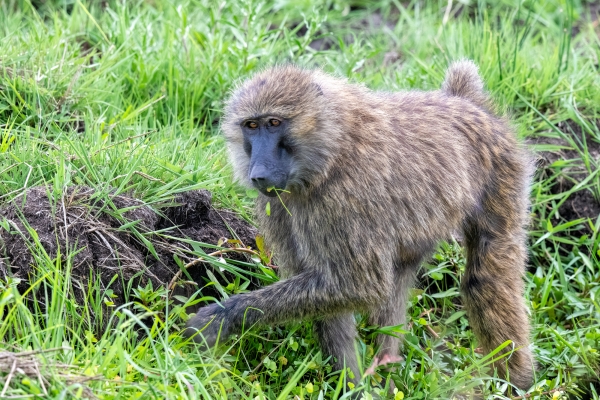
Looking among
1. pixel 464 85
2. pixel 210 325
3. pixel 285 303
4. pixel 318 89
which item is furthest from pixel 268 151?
pixel 464 85

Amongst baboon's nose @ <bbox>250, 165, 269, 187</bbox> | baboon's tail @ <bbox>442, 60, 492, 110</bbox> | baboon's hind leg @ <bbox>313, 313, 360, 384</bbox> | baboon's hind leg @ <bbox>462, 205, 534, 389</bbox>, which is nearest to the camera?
baboon's nose @ <bbox>250, 165, 269, 187</bbox>

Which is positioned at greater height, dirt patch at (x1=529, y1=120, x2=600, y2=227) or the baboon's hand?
the baboon's hand

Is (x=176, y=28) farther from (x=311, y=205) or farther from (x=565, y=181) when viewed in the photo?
(x=565, y=181)

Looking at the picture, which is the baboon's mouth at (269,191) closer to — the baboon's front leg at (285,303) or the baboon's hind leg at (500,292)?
the baboon's front leg at (285,303)

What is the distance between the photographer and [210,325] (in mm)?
3486

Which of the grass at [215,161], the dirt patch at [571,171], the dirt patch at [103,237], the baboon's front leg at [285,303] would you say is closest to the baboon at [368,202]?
the baboon's front leg at [285,303]

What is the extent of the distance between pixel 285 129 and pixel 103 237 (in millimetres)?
889

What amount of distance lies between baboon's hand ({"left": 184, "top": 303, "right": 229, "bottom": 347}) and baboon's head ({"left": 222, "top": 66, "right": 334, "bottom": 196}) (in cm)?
53

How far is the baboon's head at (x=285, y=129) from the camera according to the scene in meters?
3.48

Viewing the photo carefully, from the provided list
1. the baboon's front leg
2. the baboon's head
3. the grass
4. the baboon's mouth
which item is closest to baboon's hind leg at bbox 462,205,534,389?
the grass

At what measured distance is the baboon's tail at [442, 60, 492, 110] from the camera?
4.32 m

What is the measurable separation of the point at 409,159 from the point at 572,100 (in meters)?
1.90

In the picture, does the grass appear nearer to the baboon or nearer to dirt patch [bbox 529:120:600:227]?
dirt patch [bbox 529:120:600:227]

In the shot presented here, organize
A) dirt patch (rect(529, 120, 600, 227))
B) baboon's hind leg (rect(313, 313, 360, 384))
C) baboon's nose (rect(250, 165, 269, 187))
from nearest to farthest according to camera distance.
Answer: baboon's nose (rect(250, 165, 269, 187)), baboon's hind leg (rect(313, 313, 360, 384)), dirt patch (rect(529, 120, 600, 227))
